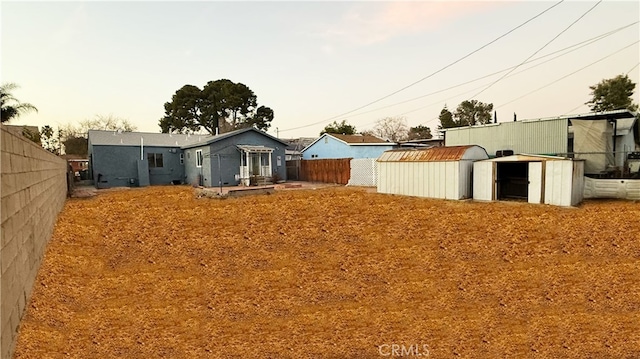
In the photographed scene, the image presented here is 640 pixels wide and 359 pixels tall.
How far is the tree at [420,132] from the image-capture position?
166 feet

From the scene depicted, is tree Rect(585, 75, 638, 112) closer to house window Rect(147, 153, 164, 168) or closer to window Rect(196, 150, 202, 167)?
window Rect(196, 150, 202, 167)

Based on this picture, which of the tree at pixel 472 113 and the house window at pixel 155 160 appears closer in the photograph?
the house window at pixel 155 160

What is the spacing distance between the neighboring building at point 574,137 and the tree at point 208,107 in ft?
99.2

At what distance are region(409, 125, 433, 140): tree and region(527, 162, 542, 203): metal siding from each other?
137ft

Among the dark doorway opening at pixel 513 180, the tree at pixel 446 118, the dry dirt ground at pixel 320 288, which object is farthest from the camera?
the tree at pixel 446 118

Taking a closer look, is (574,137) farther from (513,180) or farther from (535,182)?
(535,182)

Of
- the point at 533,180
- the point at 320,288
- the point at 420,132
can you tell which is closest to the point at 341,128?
the point at 420,132

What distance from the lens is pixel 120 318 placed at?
11.3ft

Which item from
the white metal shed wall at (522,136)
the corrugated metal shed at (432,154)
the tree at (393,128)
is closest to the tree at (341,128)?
the tree at (393,128)

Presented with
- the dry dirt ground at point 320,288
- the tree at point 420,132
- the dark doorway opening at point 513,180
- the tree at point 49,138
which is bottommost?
the dry dirt ground at point 320,288

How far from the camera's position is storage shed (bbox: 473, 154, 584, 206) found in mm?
9125

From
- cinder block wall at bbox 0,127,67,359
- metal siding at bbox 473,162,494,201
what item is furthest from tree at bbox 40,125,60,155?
metal siding at bbox 473,162,494,201

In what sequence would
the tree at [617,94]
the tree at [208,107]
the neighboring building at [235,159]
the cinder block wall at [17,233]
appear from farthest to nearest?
1. the tree at [208,107]
2. the tree at [617,94]
3. the neighboring building at [235,159]
4. the cinder block wall at [17,233]

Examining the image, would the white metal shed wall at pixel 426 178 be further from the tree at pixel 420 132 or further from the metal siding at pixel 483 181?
the tree at pixel 420 132
